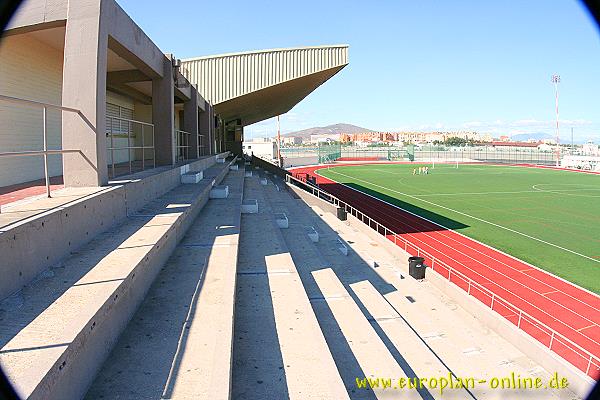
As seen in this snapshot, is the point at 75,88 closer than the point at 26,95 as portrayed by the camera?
Yes

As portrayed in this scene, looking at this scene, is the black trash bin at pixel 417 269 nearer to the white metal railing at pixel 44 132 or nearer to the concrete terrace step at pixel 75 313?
the concrete terrace step at pixel 75 313

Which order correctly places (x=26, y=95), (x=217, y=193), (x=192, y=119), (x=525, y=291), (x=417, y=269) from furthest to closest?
(x=192, y=119), (x=217, y=193), (x=525, y=291), (x=417, y=269), (x=26, y=95)

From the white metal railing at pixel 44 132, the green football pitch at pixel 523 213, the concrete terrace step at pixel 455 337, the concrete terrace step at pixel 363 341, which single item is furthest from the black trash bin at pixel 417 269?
the white metal railing at pixel 44 132

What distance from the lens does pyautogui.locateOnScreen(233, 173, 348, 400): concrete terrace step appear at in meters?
3.96

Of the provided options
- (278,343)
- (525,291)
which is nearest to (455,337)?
(278,343)

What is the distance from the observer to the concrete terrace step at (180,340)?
321cm

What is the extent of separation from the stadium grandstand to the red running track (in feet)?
0.26

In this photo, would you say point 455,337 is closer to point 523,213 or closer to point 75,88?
point 75,88

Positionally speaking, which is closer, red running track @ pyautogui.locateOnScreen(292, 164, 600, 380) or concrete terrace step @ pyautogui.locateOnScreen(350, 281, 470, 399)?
concrete terrace step @ pyautogui.locateOnScreen(350, 281, 470, 399)

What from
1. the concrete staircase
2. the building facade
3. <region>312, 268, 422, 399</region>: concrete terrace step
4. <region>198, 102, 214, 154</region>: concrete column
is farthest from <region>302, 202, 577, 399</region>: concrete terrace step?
<region>198, 102, 214, 154</region>: concrete column

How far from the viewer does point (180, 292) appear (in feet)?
16.8

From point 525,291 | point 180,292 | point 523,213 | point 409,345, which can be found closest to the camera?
point 180,292

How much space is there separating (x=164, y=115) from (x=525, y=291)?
1273cm

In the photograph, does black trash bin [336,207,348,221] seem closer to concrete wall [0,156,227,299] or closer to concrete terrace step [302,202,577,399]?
concrete terrace step [302,202,577,399]
